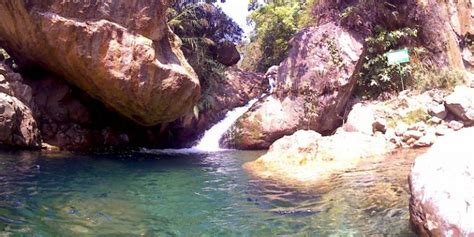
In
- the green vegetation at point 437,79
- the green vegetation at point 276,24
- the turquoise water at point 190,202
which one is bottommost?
the turquoise water at point 190,202

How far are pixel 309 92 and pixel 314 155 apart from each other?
5624 mm

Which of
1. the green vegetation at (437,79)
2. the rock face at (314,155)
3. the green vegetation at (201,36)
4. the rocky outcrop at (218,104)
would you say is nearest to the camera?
the rock face at (314,155)

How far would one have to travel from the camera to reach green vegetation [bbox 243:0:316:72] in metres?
21.7

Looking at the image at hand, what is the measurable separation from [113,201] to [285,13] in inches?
671

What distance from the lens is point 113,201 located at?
686 centimetres

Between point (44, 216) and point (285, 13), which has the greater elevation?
point (285, 13)

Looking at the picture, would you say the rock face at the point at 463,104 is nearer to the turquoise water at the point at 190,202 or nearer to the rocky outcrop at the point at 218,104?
the turquoise water at the point at 190,202

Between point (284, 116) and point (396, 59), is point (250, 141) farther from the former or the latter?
point (396, 59)

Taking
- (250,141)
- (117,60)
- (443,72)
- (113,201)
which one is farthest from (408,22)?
(113,201)

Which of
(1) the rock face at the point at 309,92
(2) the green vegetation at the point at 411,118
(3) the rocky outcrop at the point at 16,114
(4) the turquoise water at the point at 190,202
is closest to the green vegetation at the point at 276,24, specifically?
(1) the rock face at the point at 309,92

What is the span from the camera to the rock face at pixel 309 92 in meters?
15.7

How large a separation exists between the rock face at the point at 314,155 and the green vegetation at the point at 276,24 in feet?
31.9

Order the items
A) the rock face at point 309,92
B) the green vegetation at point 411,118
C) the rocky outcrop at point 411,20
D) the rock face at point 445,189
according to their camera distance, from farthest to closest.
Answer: the rocky outcrop at point 411,20 → the rock face at point 309,92 → the green vegetation at point 411,118 → the rock face at point 445,189

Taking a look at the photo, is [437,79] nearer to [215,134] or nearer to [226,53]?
[215,134]
